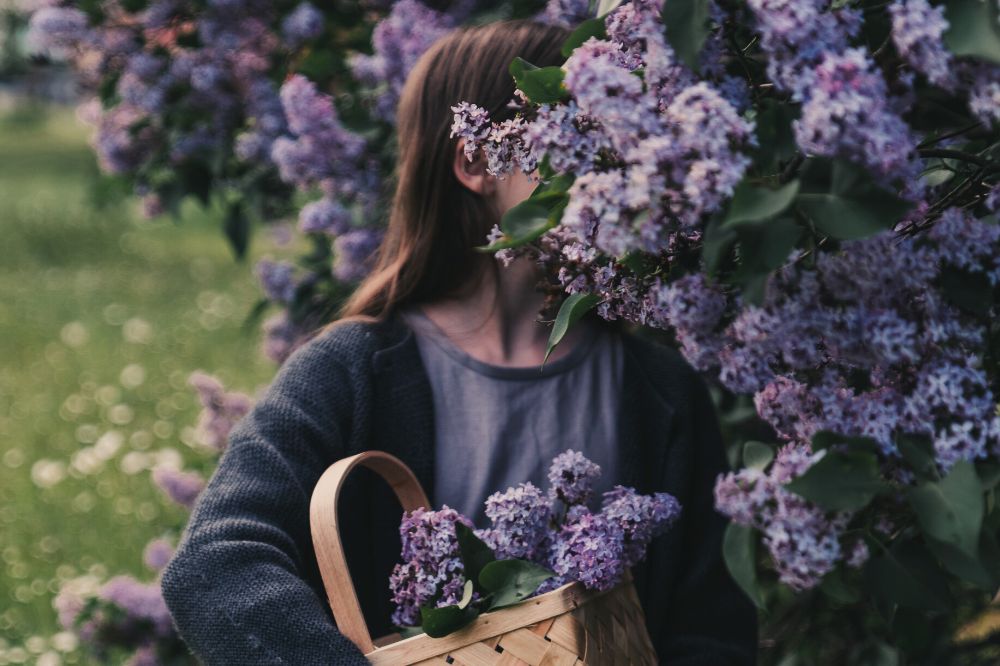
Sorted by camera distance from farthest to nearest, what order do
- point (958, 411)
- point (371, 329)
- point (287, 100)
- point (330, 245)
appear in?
point (330, 245)
point (287, 100)
point (371, 329)
point (958, 411)

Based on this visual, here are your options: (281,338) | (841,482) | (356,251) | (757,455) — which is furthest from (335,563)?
(281,338)

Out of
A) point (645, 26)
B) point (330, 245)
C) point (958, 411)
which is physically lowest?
point (330, 245)

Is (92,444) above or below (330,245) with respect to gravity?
below

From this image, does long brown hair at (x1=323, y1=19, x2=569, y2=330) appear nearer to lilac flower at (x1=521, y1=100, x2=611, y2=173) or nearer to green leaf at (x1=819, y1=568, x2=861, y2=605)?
lilac flower at (x1=521, y1=100, x2=611, y2=173)

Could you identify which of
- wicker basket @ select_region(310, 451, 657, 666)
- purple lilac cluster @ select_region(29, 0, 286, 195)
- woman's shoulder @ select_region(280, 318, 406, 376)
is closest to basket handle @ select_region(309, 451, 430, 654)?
wicker basket @ select_region(310, 451, 657, 666)

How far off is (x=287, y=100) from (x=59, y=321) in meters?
6.53

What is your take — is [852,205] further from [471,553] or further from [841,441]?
[471,553]

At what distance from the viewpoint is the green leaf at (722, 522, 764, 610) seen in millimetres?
953

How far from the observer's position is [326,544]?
1.43 meters

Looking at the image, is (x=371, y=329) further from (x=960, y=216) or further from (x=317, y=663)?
(x=960, y=216)

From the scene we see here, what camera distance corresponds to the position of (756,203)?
2.90 ft

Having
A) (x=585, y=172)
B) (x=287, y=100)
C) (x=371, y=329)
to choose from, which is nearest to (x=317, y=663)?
(x=371, y=329)

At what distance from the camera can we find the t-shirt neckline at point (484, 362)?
1892mm

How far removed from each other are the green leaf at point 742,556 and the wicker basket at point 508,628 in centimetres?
41
